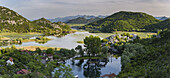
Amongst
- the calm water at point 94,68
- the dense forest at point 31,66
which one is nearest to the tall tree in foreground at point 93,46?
the calm water at point 94,68

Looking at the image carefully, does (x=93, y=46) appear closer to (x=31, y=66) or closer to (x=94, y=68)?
(x=94, y=68)

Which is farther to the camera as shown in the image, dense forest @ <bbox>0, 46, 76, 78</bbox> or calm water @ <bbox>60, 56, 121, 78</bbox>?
calm water @ <bbox>60, 56, 121, 78</bbox>

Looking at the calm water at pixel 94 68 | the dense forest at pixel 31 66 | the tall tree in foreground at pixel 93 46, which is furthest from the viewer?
the tall tree in foreground at pixel 93 46

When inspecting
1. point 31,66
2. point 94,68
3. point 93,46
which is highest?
point 93,46

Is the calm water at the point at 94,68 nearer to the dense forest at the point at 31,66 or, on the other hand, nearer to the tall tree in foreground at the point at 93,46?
the tall tree in foreground at the point at 93,46

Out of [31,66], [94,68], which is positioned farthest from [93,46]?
[31,66]

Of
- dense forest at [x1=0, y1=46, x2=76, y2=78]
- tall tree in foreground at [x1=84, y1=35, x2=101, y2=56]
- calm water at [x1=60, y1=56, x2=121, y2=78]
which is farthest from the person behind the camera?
tall tree in foreground at [x1=84, y1=35, x2=101, y2=56]

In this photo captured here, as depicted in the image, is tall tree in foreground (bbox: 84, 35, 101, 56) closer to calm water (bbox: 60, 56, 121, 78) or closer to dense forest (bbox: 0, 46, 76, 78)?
calm water (bbox: 60, 56, 121, 78)

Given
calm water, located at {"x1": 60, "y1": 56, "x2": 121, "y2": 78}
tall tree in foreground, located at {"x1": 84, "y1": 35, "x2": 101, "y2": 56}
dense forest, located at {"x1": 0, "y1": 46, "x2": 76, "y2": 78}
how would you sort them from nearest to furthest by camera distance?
dense forest, located at {"x1": 0, "y1": 46, "x2": 76, "y2": 78}, calm water, located at {"x1": 60, "y1": 56, "x2": 121, "y2": 78}, tall tree in foreground, located at {"x1": 84, "y1": 35, "x2": 101, "y2": 56}

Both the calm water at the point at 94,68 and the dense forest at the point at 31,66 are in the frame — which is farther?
the calm water at the point at 94,68

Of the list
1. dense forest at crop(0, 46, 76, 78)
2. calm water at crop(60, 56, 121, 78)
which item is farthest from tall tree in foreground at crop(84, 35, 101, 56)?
dense forest at crop(0, 46, 76, 78)

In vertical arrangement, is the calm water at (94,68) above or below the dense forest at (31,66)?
below

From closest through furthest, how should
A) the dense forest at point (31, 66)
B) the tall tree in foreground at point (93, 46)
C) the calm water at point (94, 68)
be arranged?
the dense forest at point (31, 66) → the calm water at point (94, 68) → the tall tree in foreground at point (93, 46)
